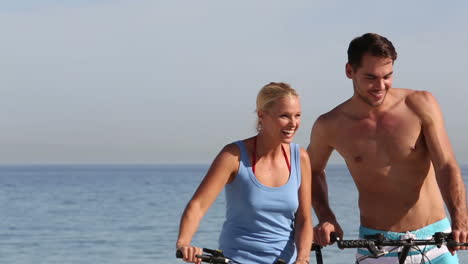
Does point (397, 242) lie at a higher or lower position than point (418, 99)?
lower

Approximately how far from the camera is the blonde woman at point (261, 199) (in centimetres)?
527

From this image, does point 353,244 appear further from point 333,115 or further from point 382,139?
point 333,115

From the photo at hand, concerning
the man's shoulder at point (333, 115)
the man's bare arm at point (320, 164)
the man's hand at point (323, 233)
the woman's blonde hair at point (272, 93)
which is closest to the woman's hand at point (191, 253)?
the woman's blonde hair at point (272, 93)

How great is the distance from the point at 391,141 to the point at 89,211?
35.9m

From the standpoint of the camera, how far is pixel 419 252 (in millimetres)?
5875

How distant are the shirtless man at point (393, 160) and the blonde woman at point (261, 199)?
1.56 ft

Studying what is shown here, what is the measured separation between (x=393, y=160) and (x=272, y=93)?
1143 millimetres

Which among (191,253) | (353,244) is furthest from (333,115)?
(191,253)

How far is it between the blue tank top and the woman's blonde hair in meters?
0.30

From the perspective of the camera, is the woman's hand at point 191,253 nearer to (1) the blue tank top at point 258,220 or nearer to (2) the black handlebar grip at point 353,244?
(1) the blue tank top at point 258,220

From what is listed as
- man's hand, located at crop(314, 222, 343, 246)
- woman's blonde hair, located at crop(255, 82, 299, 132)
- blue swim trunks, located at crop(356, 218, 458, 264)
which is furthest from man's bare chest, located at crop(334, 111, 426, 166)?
woman's blonde hair, located at crop(255, 82, 299, 132)

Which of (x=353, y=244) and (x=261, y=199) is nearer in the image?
(x=261, y=199)

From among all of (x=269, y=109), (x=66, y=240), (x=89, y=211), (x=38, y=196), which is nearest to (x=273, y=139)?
(x=269, y=109)

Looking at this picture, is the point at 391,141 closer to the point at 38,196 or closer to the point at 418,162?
the point at 418,162
